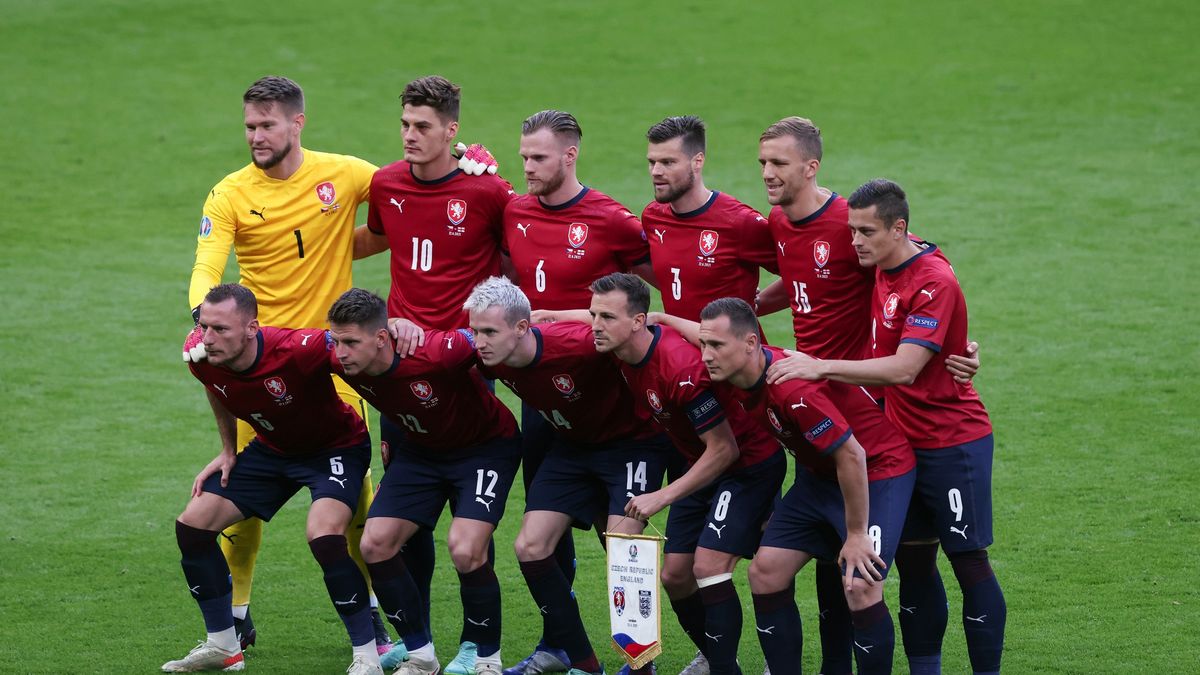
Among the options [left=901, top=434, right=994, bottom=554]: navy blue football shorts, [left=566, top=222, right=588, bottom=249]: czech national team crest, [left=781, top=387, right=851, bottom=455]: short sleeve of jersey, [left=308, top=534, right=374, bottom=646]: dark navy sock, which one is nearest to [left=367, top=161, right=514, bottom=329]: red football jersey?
[left=566, top=222, right=588, bottom=249]: czech national team crest

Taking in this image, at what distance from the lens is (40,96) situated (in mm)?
20922

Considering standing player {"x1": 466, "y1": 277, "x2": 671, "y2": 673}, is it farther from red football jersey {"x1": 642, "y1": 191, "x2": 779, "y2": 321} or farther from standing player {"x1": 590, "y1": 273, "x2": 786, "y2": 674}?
red football jersey {"x1": 642, "y1": 191, "x2": 779, "y2": 321}

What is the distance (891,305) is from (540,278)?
1876 millimetres

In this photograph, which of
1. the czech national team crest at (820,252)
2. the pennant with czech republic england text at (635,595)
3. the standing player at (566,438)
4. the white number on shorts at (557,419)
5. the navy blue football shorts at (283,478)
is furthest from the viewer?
the navy blue football shorts at (283,478)

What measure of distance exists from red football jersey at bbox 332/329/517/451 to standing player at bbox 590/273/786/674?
844 millimetres

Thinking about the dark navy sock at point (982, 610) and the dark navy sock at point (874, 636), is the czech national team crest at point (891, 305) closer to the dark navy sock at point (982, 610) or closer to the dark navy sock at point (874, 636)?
the dark navy sock at point (982, 610)

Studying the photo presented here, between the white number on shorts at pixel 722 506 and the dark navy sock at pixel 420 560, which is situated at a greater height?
the white number on shorts at pixel 722 506

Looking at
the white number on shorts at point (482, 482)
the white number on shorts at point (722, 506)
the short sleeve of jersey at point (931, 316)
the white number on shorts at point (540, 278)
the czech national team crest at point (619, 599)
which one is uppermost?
the white number on shorts at point (540, 278)

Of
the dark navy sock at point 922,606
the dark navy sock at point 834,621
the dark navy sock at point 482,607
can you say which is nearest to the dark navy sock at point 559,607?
the dark navy sock at point 482,607

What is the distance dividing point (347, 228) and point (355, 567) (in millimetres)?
1932

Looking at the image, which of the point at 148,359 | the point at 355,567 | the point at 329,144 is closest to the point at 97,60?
the point at 329,144

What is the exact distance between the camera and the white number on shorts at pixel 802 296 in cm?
702

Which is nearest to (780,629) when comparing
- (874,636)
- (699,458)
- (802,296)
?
(874,636)

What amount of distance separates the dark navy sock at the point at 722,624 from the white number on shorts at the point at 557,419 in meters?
1.09
